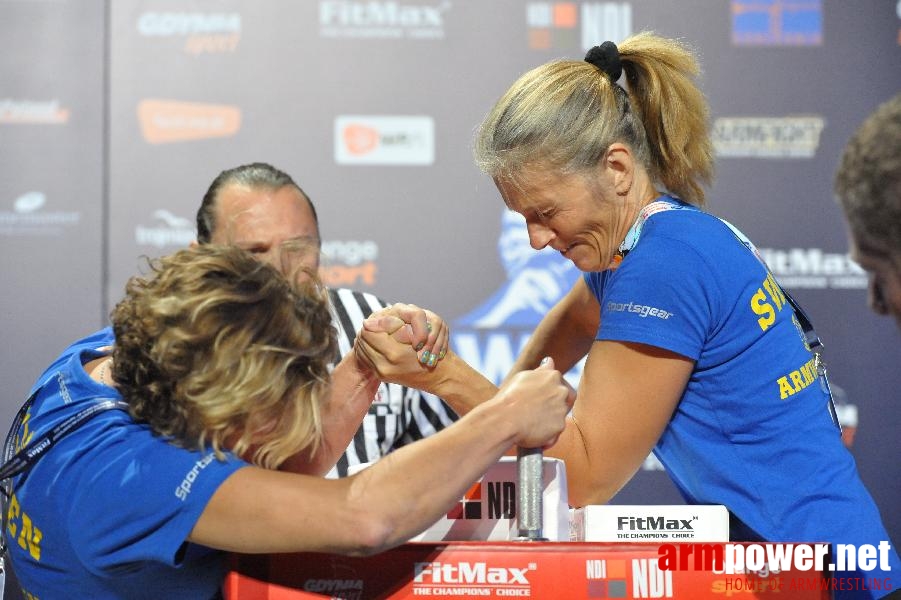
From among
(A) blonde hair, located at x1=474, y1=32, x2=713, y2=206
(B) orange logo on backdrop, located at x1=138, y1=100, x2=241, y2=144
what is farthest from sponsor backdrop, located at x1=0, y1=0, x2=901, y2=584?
(A) blonde hair, located at x1=474, y1=32, x2=713, y2=206

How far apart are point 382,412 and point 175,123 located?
77.3 inches

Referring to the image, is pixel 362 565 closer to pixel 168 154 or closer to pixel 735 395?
pixel 735 395

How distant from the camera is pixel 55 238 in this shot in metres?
4.05

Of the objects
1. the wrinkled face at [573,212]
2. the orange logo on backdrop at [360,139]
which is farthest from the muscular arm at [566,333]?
the orange logo on backdrop at [360,139]

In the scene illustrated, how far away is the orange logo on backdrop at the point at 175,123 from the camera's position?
4.08m

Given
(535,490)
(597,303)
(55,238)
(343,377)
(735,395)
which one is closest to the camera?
(535,490)

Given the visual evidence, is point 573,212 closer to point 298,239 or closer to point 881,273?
point 881,273

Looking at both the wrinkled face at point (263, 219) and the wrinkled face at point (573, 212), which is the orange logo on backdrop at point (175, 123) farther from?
the wrinkled face at point (573, 212)

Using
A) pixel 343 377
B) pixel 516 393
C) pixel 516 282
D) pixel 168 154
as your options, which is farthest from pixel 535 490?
pixel 168 154

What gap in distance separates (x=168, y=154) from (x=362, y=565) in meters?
3.14

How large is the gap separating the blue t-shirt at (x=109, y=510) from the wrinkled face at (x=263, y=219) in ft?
3.84

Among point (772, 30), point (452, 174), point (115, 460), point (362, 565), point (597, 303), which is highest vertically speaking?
point (772, 30)

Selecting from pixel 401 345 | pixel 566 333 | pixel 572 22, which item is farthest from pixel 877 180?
pixel 572 22

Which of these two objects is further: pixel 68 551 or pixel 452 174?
pixel 452 174
